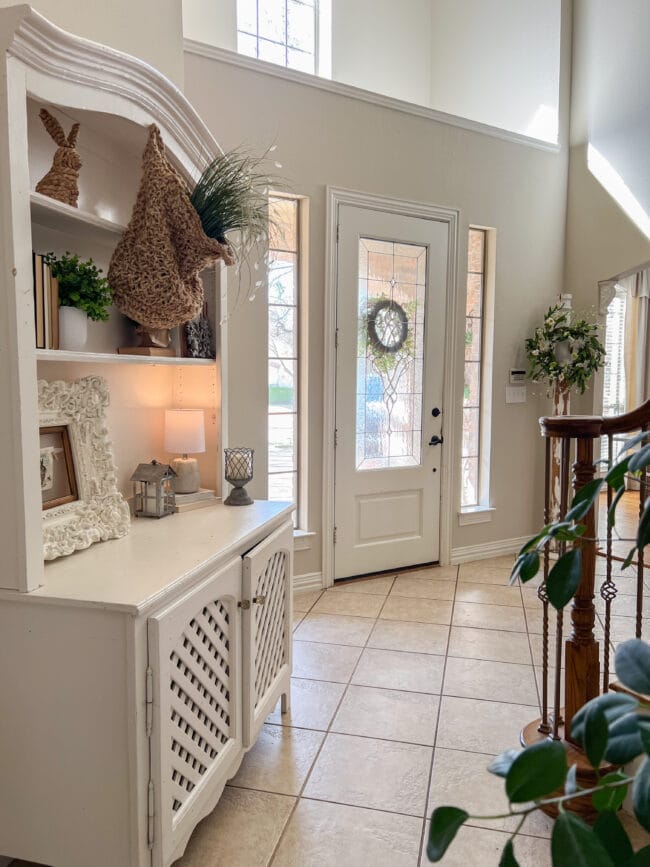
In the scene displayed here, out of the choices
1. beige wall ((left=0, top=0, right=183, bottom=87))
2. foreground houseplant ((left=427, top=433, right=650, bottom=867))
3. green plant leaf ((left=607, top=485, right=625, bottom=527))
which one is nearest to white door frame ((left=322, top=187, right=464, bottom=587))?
beige wall ((left=0, top=0, right=183, bottom=87))

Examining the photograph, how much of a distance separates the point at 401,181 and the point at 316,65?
1.50 m

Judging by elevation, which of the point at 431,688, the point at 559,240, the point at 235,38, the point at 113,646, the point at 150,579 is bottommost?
the point at 431,688

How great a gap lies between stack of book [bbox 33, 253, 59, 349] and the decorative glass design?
10.8 ft

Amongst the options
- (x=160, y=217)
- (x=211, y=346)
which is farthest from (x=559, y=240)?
(x=160, y=217)

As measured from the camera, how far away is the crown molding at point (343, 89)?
10.9 feet

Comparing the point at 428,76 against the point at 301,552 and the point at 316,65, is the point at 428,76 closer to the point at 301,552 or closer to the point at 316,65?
the point at 316,65

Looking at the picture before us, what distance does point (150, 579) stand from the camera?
1.58 meters

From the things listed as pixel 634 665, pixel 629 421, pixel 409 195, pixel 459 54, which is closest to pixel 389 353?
pixel 409 195

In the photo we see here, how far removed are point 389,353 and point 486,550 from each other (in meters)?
1.65

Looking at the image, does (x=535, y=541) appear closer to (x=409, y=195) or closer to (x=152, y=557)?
(x=152, y=557)

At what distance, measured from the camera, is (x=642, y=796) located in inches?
19.5

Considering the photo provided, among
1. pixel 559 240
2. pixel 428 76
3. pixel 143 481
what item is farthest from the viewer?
pixel 428 76

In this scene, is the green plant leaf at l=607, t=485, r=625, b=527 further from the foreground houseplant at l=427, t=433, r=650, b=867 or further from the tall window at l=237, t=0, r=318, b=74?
the tall window at l=237, t=0, r=318, b=74

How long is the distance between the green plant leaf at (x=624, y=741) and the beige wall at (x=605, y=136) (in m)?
4.41
